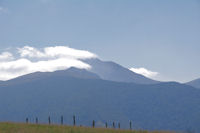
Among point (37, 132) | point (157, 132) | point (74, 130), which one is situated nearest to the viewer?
point (37, 132)

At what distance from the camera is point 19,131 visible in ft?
110

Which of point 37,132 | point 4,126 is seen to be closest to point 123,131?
point 37,132

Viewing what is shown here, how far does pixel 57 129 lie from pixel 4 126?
609 centimetres

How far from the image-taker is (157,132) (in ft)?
126

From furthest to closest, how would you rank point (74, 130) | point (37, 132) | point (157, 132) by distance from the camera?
1. point (157, 132)
2. point (74, 130)
3. point (37, 132)

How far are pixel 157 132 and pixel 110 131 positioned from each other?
531 cm

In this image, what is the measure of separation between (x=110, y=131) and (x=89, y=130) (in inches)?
89.8

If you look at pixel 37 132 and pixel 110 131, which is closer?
pixel 37 132

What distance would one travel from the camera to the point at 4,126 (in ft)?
123

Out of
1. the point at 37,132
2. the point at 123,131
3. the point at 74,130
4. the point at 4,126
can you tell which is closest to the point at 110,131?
the point at 123,131

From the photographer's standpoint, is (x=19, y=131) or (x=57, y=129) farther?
(x=57, y=129)

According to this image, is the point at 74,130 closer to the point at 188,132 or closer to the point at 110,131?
the point at 110,131

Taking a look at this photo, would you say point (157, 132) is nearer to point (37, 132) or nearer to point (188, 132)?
point (188, 132)

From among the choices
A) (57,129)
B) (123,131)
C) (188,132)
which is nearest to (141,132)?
(123,131)
